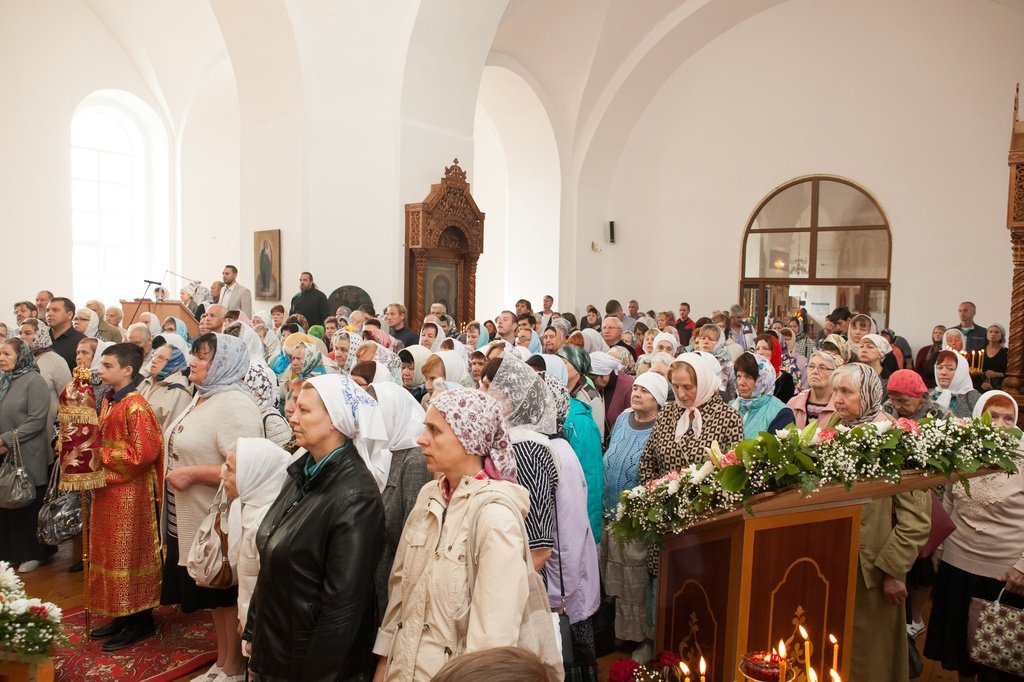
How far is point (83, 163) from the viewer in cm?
1795

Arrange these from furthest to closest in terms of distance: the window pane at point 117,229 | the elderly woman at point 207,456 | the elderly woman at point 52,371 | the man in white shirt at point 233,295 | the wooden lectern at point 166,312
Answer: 1. the window pane at point 117,229
2. the man in white shirt at point 233,295
3. the wooden lectern at point 166,312
4. the elderly woman at point 52,371
5. the elderly woman at point 207,456

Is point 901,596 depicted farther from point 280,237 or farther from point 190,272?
point 190,272

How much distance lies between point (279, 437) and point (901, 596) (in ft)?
10.4

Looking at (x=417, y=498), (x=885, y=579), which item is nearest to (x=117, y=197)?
(x=417, y=498)

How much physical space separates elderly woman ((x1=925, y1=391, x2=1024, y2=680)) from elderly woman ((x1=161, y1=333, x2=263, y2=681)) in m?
3.57

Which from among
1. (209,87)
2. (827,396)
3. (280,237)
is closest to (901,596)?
(827,396)

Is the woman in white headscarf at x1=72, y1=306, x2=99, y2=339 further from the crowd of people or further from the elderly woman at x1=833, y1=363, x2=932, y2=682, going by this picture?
the elderly woman at x1=833, y1=363, x2=932, y2=682

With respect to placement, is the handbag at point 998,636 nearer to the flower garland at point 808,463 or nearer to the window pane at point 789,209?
the flower garland at point 808,463

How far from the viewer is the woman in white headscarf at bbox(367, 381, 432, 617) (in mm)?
3236

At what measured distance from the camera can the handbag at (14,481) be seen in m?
5.34

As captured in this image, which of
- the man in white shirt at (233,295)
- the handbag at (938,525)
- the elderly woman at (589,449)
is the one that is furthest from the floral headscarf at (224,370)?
the man in white shirt at (233,295)

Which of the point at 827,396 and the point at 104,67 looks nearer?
the point at 827,396

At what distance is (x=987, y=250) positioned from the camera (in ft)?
47.1

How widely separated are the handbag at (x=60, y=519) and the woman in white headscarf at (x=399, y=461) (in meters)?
3.07
